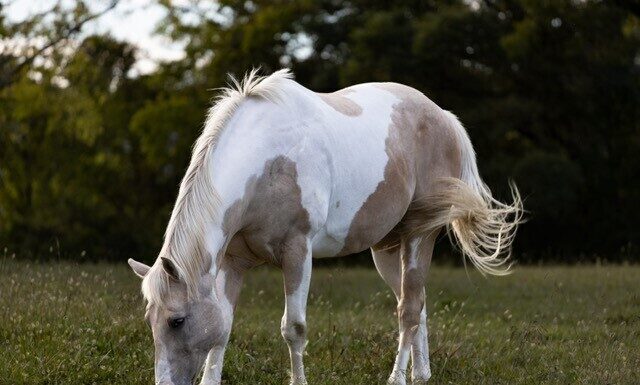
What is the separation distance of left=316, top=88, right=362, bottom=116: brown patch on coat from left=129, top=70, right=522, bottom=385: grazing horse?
0.04ft

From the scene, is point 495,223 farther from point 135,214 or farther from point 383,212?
point 135,214

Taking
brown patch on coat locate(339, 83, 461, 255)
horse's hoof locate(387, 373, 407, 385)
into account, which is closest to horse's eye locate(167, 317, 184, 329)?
brown patch on coat locate(339, 83, 461, 255)

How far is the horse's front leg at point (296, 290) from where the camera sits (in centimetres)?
629

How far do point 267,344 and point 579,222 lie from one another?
19.4 metres

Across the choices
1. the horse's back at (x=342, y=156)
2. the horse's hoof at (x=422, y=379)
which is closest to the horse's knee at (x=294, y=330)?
the horse's back at (x=342, y=156)

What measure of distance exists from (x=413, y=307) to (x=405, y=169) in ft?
3.22

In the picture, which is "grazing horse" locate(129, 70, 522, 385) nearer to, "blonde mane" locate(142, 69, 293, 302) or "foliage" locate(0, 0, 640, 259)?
"blonde mane" locate(142, 69, 293, 302)

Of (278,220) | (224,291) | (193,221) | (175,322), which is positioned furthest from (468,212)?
(175,322)

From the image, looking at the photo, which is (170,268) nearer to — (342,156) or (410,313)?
(342,156)

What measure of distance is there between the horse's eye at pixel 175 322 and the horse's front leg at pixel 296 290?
33.6 inches

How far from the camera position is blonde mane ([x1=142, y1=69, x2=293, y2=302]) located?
18.2ft

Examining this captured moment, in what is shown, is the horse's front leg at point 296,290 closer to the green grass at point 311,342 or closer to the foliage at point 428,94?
the green grass at point 311,342

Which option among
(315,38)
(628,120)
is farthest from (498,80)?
(315,38)

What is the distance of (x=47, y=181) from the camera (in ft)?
98.7
